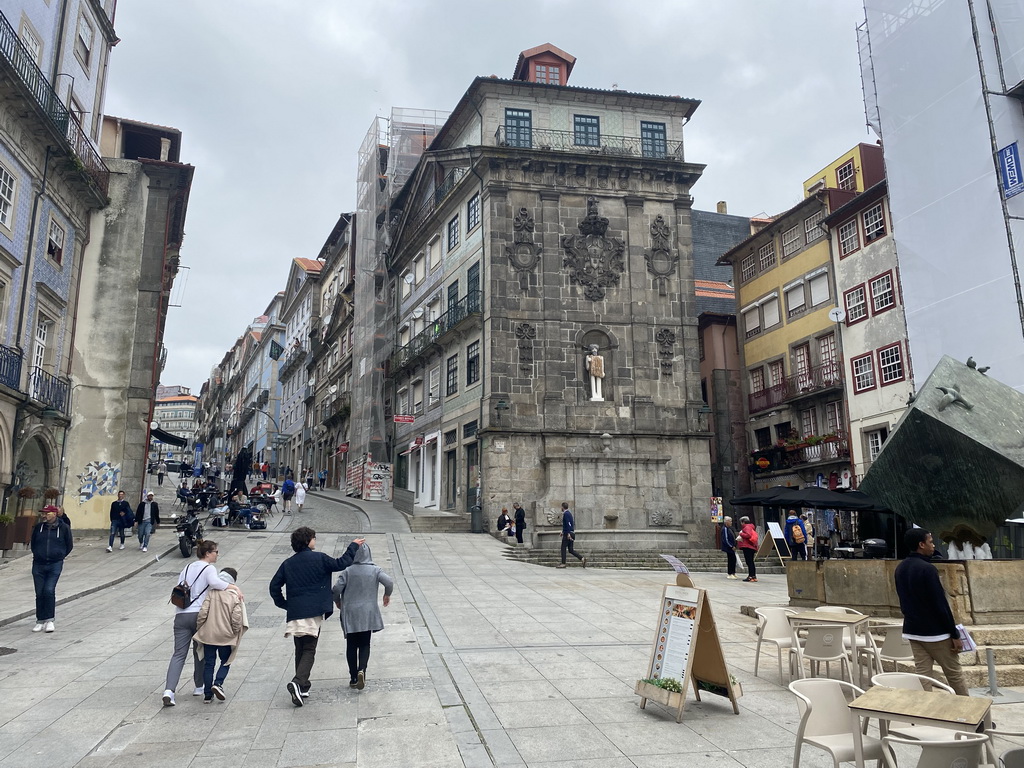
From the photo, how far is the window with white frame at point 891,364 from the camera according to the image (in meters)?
25.6

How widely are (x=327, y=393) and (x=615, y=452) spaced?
30.6 m

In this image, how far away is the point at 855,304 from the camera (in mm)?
27984

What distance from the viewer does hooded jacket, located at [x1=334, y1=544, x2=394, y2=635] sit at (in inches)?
287

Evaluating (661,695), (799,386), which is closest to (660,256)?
(799,386)

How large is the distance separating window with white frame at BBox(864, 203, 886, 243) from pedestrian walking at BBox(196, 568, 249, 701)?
26.3 meters

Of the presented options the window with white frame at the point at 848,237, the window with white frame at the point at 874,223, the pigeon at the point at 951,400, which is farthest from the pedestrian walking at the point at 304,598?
the window with white frame at the point at 848,237

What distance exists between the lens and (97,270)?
22.9 metres

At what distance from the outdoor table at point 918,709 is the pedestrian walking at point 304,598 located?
14.9ft

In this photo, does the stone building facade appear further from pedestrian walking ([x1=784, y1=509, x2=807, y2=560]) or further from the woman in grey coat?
the woman in grey coat

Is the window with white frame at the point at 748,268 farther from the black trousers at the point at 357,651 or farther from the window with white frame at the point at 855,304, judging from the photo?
the black trousers at the point at 357,651

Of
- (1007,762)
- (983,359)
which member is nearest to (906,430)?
(1007,762)

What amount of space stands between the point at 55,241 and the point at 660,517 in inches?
819

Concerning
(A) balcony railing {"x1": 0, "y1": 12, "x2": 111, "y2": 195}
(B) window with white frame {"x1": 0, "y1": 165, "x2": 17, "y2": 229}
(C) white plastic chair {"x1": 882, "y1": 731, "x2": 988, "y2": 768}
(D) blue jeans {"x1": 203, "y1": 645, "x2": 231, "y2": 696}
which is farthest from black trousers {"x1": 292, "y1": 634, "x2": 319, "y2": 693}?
(A) balcony railing {"x1": 0, "y1": 12, "x2": 111, "y2": 195}

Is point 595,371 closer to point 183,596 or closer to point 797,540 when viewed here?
point 797,540
